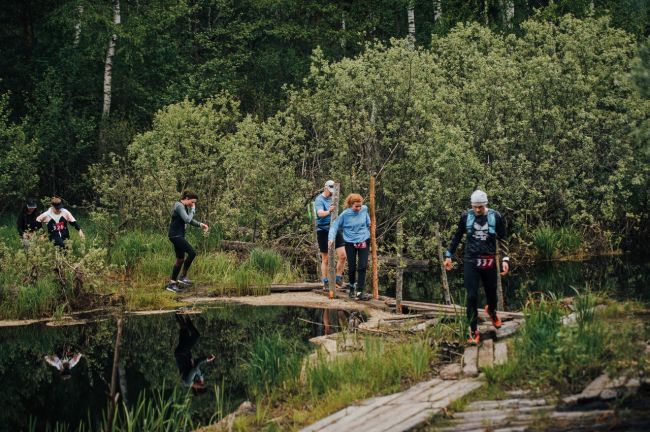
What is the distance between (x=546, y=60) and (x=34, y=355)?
1610 cm

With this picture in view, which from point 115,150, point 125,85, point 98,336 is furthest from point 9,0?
point 98,336

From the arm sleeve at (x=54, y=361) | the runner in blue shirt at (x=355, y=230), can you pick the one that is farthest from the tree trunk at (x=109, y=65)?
the arm sleeve at (x=54, y=361)

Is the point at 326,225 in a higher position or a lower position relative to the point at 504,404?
higher

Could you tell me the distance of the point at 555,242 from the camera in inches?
1078

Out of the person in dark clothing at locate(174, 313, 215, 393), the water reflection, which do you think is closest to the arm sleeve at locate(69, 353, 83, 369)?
the person in dark clothing at locate(174, 313, 215, 393)

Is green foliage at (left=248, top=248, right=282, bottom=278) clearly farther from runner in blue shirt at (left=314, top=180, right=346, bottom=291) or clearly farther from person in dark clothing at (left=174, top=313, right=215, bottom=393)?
person in dark clothing at (left=174, top=313, right=215, bottom=393)

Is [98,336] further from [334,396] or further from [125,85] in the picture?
[125,85]

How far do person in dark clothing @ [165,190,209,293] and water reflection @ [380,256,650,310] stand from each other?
4641 millimetres

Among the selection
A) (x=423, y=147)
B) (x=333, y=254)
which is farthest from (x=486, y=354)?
(x=423, y=147)

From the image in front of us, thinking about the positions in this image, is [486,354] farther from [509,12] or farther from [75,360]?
[509,12]

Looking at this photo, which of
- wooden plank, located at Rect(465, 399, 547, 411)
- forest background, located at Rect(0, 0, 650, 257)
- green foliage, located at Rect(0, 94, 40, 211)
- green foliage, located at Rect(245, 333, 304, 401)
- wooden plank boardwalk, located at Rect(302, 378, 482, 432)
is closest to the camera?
wooden plank boardwalk, located at Rect(302, 378, 482, 432)

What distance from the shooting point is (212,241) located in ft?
80.8

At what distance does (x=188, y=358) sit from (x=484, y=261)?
5.11 metres

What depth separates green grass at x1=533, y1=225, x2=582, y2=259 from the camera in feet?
89.5
